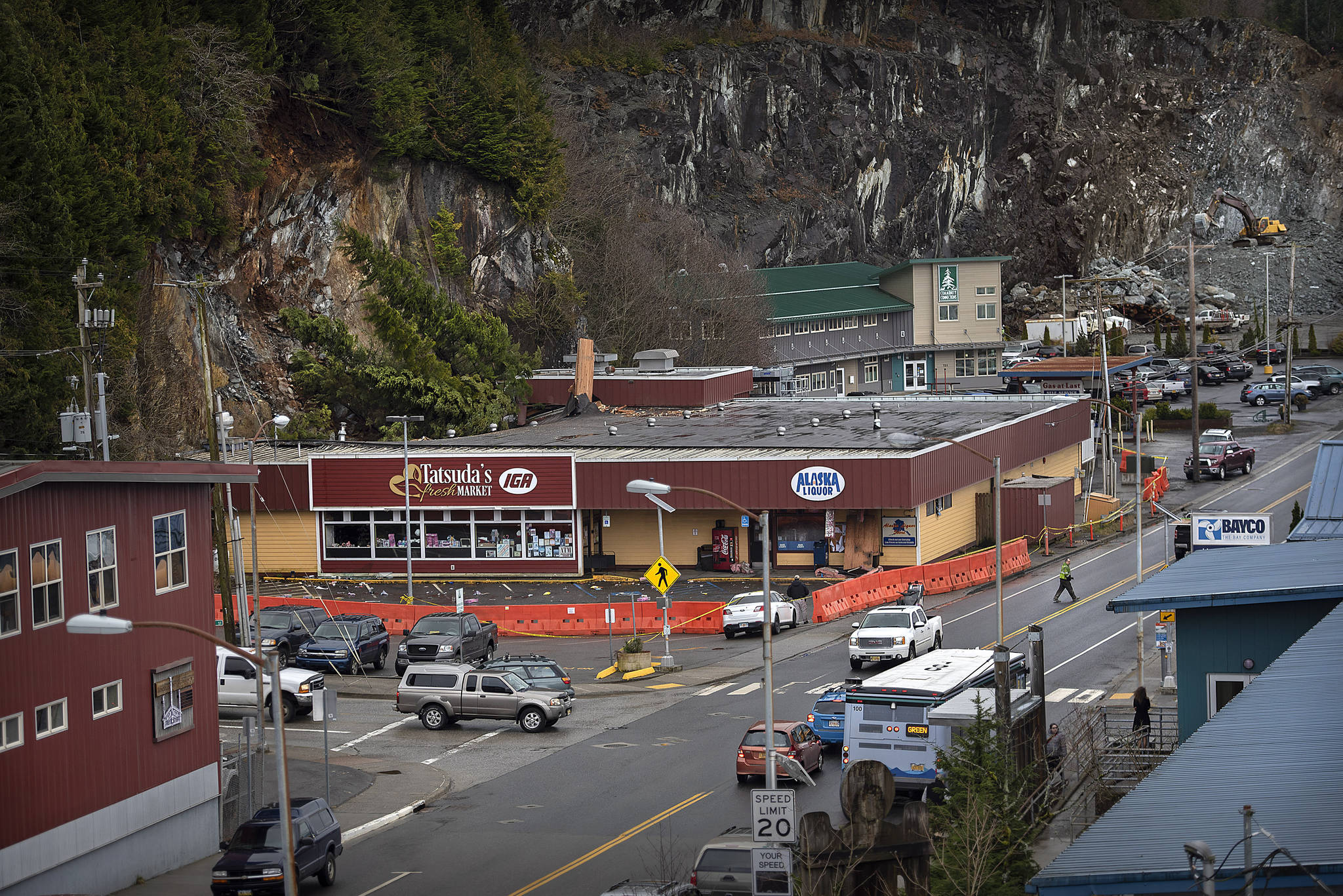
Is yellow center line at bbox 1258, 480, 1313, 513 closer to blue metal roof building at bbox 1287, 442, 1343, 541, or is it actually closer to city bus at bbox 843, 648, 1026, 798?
blue metal roof building at bbox 1287, 442, 1343, 541

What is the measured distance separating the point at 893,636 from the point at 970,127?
428 ft

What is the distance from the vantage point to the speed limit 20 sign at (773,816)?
18344mm

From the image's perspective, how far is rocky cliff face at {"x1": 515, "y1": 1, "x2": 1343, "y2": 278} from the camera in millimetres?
142875

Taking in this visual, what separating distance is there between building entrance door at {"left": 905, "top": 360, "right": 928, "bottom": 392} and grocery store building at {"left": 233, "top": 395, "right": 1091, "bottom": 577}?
53.8 meters

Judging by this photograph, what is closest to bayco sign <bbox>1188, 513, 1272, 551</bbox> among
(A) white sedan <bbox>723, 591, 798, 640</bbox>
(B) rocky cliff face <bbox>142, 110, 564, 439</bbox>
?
(A) white sedan <bbox>723, 591, 798, 640</bbox>

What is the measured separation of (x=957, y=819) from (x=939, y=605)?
29.0m

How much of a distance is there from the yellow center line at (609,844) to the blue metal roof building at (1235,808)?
435 inches

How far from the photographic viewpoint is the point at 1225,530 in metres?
36.9

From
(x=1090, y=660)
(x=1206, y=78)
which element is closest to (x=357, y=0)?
(x=1090, y=660)

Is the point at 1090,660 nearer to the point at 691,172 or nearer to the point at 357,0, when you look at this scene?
the point at 357,0

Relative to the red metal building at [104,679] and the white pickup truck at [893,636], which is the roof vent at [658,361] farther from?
the red metal building at [104,679]

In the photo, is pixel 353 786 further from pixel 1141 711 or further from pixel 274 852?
pixel 1141 711

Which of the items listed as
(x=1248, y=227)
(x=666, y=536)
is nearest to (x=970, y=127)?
(x=1248, y=227)

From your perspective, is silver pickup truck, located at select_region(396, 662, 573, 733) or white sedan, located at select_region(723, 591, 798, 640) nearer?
silver pickup truck, located at select_region(396, 662, 573, 733)
